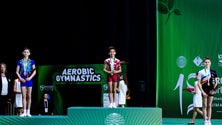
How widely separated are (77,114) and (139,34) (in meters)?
5.38

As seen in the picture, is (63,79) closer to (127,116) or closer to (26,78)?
(26,78)

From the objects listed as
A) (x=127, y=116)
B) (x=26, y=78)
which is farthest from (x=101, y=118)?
(x=26, y=78)

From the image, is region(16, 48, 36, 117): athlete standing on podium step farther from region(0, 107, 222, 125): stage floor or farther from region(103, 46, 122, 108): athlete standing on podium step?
region(103, 46, 122, 108): athlete standing on podium step

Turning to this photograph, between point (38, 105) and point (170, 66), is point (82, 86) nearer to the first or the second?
point (38, 105)

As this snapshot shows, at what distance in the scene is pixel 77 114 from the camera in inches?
444

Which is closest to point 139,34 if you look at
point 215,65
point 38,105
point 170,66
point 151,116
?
point 170,66

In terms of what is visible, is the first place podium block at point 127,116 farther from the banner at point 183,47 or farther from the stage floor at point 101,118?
the banner at point 183,47

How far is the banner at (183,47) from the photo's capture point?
14828 mm

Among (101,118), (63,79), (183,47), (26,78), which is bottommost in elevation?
(101,118)

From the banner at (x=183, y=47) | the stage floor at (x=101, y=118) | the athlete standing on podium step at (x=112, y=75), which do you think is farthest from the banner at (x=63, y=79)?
the stage floor at (x=101, y=118)

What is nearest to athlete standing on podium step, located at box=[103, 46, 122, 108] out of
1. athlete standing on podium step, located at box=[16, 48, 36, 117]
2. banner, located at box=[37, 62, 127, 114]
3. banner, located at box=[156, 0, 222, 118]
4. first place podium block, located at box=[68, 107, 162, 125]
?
first place podium block, located at box=[68, 107, 162, 125]

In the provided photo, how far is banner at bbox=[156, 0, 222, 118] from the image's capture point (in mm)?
14828

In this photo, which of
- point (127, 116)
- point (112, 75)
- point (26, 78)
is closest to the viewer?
point (127, 116)

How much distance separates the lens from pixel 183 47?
15133mm
